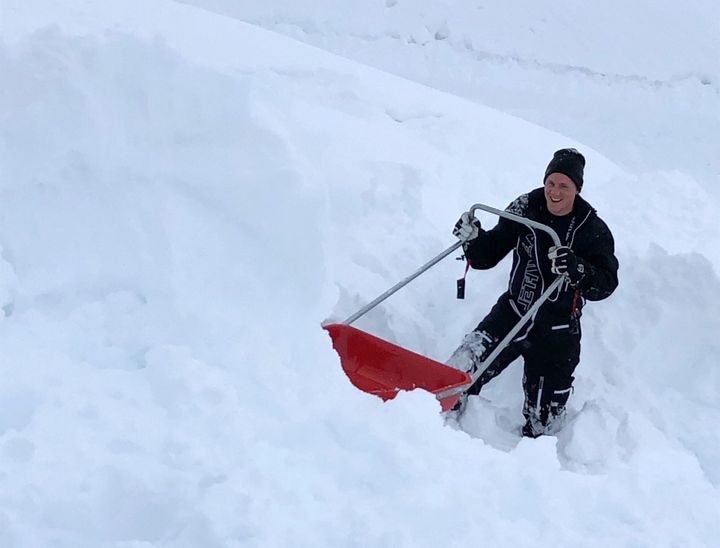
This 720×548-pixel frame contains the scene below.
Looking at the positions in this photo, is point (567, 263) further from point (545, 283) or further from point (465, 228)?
point (465, 228)

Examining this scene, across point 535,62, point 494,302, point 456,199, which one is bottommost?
point 535,62

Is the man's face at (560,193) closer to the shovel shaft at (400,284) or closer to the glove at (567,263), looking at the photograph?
the glove at (567,263)

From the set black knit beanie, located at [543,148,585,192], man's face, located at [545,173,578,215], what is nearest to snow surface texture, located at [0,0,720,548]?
man's face, located at [545,173,578,215]

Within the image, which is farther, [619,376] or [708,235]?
[708,235]

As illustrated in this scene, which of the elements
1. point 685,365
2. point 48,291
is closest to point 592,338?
point 685,365

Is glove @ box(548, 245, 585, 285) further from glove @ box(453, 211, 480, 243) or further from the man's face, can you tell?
glove @ box(453, 211, 480, 243)

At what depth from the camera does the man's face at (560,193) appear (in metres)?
3.36

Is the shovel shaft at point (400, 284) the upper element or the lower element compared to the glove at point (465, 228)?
lower

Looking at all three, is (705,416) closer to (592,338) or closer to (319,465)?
(592,338)

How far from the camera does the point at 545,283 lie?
369 centimetres

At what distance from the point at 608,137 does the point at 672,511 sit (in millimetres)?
6443

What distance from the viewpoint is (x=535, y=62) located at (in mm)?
10539

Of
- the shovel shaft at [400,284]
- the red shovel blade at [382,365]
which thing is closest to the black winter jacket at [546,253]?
the shovel shaft at [400,284]

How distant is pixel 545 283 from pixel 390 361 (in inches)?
34.1
